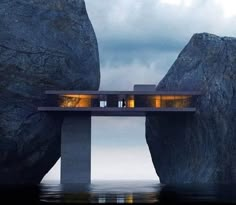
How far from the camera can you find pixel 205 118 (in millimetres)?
84688

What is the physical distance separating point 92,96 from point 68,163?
10.2 metres

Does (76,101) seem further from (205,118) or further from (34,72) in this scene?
(205,118)

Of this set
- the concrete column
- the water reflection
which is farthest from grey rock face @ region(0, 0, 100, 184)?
the water reflection

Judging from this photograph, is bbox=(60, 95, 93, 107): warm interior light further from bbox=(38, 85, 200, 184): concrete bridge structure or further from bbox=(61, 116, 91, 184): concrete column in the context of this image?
bbox=(61, 116, 91, 184): concrete column

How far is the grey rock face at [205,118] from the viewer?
84312 mm

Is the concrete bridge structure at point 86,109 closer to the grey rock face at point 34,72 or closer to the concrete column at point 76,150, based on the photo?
the concrete column at point 76,150

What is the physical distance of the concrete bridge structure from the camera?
3300 inches

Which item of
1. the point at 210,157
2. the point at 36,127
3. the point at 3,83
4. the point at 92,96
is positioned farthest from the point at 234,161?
the point at 3,83

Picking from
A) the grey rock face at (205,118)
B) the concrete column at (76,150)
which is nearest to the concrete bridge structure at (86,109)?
the concrete column at (76,150)

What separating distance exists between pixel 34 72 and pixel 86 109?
377 inches

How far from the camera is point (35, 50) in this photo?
284 ft

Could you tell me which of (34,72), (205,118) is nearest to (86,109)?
(34,72)

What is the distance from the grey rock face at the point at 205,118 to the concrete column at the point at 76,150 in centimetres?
1290

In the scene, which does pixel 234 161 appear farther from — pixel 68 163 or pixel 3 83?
pixel 3 83
